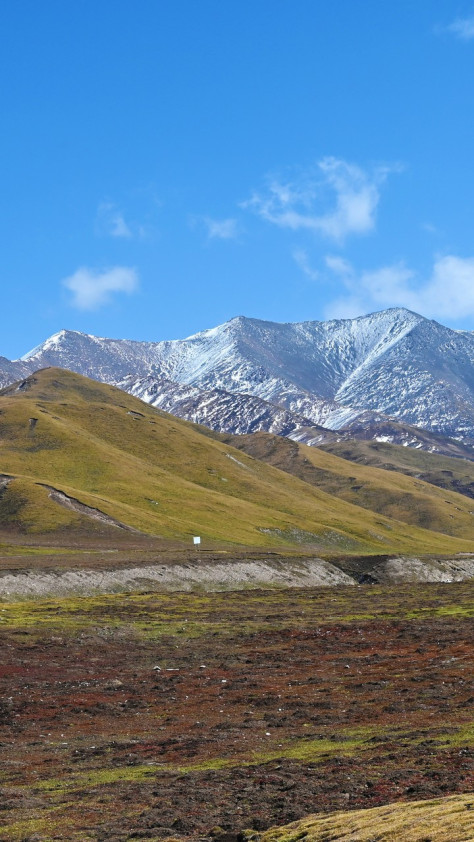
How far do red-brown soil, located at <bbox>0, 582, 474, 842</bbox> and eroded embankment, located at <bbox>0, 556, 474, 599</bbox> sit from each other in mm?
20154

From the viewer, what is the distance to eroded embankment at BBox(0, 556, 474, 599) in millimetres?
123688

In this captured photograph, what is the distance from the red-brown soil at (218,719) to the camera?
3097cm

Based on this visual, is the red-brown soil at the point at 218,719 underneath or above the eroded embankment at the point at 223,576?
underneath

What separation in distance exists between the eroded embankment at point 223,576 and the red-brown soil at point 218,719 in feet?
66.1

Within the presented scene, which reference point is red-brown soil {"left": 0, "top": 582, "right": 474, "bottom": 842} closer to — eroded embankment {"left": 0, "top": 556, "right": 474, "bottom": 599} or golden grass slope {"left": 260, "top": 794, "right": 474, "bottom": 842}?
golden grass slope {"left": 260, "top": 794, "right": 474, "bottom": 842}

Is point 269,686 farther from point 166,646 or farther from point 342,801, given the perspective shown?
point 342,801

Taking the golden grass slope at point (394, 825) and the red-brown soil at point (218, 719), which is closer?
the golden grass slope at point (394, 825)

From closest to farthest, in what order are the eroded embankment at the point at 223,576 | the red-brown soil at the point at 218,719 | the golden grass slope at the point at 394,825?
1. the golden grass slope at the point at 394,825
2. the red-brown soil at the point at 218,719
3. the eroded embankment at the point at 223,576

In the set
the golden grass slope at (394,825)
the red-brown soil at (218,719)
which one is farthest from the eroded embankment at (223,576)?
the golden grass slope at (394,825)

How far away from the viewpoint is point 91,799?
33250mm

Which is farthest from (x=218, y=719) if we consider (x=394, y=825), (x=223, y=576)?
(x=223, y=576)

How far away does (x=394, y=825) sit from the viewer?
2386cm

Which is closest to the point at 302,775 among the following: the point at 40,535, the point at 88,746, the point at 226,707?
the point at 88,746

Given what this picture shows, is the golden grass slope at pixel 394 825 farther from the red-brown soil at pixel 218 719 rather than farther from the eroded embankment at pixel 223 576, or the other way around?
the eroded embankment at pixel 223 576
